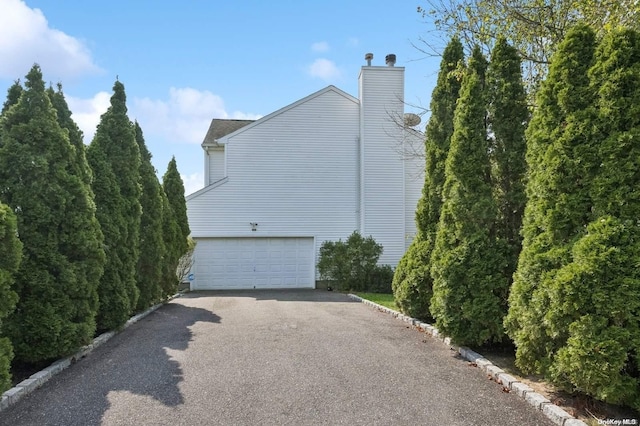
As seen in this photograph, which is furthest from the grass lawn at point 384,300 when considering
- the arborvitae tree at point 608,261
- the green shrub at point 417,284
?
the arborvitae tree at point 608,261

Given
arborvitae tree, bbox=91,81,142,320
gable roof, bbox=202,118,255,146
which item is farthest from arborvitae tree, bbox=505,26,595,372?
gable roof, bbox=202,118,255,146

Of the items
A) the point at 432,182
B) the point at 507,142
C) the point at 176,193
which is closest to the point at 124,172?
the point at 176,193

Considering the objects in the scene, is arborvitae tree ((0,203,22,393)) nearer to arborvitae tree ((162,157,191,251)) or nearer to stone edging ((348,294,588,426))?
stone edging ((348,294,588,426))

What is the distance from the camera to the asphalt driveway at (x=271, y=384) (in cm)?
372

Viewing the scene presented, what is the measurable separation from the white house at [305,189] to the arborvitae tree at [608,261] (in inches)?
556

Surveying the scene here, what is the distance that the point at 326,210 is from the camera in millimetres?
18219

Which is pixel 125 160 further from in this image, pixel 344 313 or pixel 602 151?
pixel 602 151

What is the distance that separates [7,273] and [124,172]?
18.0ft

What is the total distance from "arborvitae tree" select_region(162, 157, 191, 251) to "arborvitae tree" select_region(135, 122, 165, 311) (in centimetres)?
379

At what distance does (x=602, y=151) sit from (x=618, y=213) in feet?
1.92

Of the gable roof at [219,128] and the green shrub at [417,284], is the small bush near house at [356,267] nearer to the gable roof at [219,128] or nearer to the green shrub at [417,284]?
the gable roof at [219,128]

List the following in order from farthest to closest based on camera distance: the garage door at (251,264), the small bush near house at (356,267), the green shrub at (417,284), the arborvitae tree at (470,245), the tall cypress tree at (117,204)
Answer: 1. the garage door at (251,264)
2. the small bush near house at (356,267)
3. the green shrub at (417,284)
4. the tall cypress tree at (117,204)
5. the arborvitae tree at (470,245)

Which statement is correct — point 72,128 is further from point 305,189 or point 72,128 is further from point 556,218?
point 305,189

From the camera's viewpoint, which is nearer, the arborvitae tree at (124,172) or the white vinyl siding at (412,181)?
Result: the arborvitae tree at (124,172)
